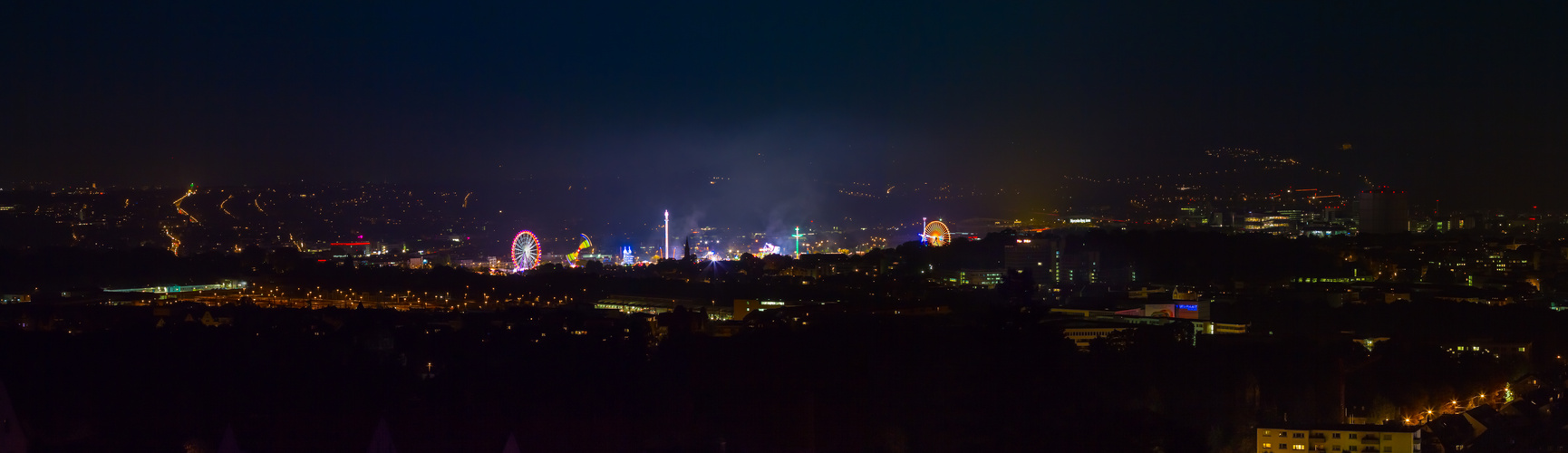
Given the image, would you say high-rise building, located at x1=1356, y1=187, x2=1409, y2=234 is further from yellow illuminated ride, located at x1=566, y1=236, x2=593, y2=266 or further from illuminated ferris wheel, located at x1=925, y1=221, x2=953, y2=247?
yellow illuminated ride, located at x1=566, y1=236, x2=593, y2=266

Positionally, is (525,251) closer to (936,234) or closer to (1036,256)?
(936,234)

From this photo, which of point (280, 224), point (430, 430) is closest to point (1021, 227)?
point (280, 224)

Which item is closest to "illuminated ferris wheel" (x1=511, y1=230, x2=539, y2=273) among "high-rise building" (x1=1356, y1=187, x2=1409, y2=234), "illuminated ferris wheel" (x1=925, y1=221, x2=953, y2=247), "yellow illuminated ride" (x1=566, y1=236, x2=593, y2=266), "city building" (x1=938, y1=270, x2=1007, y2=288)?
"yellow illuminated ride" (x1=566, y1=236, x2=593, y2=266)

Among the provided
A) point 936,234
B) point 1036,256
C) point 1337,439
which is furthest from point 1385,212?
point 1337,439

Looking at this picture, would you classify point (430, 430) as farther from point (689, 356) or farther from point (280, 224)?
point (280, 224)

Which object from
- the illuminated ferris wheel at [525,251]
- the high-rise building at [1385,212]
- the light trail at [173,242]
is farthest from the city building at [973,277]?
the high-rise building at [1385,212]

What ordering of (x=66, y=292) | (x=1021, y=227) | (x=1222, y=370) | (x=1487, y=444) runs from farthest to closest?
(x=1021, y=227)
(x=66, y=292)
(x=1222, y=370)
(x=1487, y=444)
